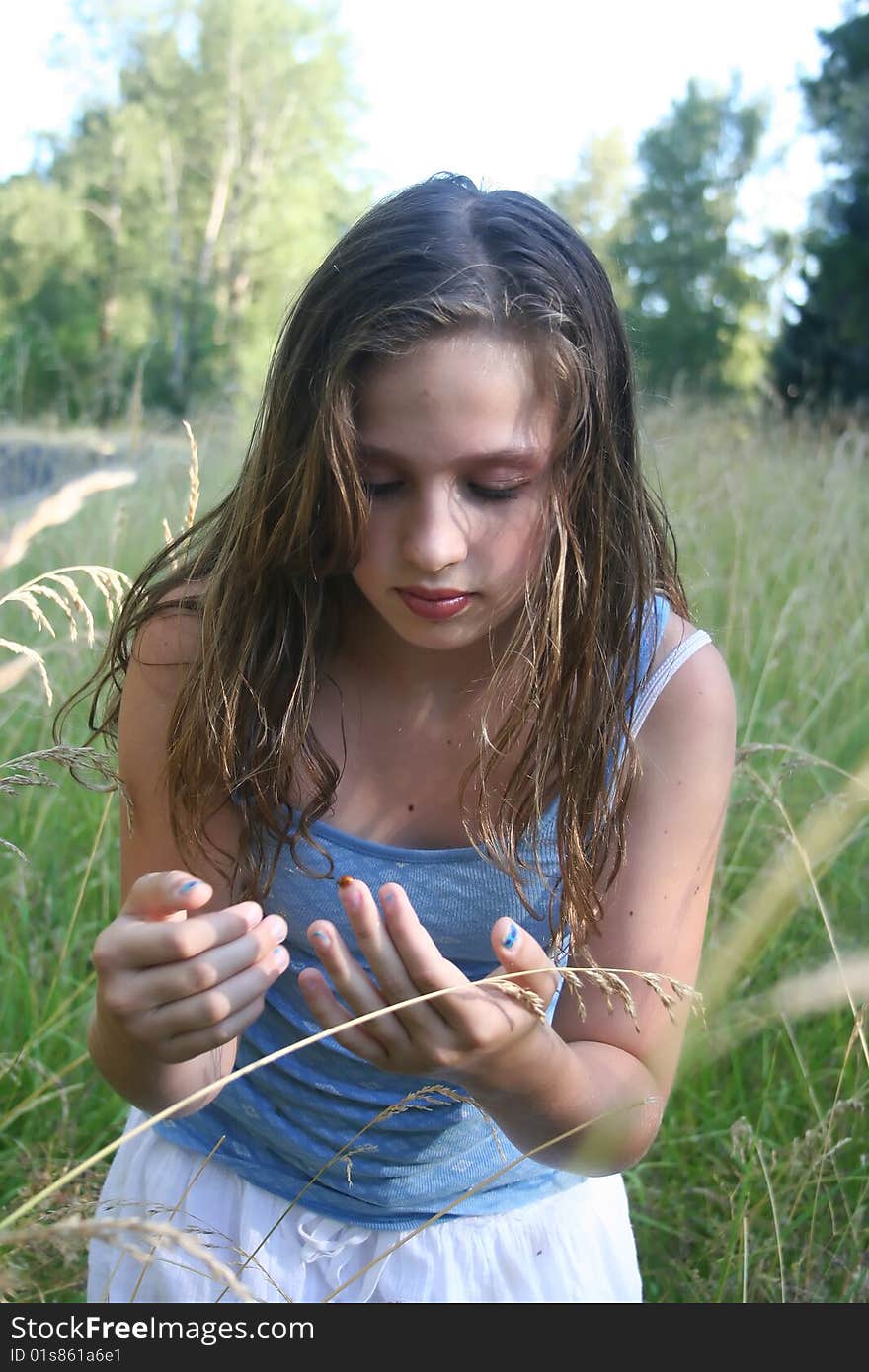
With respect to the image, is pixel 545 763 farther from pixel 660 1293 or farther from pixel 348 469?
pixel 660 1293

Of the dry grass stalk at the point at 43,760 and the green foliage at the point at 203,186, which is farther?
the green foliage at the point at 203,186

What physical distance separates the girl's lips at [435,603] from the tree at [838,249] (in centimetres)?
1595

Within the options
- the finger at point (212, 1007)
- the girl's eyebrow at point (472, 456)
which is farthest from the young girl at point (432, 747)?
the finger at point (212, 1007)

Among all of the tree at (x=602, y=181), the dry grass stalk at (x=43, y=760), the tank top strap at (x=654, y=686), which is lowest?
the dry grass stalk at (x=43, y=760)

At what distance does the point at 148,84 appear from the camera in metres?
24.2

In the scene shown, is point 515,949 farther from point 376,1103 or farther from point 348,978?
point 376,1103

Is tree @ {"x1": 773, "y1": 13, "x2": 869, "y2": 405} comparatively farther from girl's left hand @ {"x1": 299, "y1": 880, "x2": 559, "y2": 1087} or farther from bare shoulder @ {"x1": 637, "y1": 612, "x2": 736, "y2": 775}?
girl's left hand @ {"x1": 299, "y1": 880, "x2": 559, "y2": 1087}

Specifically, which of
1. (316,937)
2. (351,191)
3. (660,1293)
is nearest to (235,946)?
(316,937)

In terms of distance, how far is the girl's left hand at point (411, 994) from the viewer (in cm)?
93

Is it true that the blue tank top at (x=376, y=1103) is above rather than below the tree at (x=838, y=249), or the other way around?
below

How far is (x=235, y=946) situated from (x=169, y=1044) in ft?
0.52

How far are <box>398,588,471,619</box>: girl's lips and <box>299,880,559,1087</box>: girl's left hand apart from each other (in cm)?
36

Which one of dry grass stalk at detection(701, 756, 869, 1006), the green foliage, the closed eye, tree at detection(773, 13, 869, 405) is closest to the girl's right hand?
the closed eye

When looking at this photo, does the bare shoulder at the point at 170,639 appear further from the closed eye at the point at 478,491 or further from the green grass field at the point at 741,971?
the closed eye at the point at 478,491
